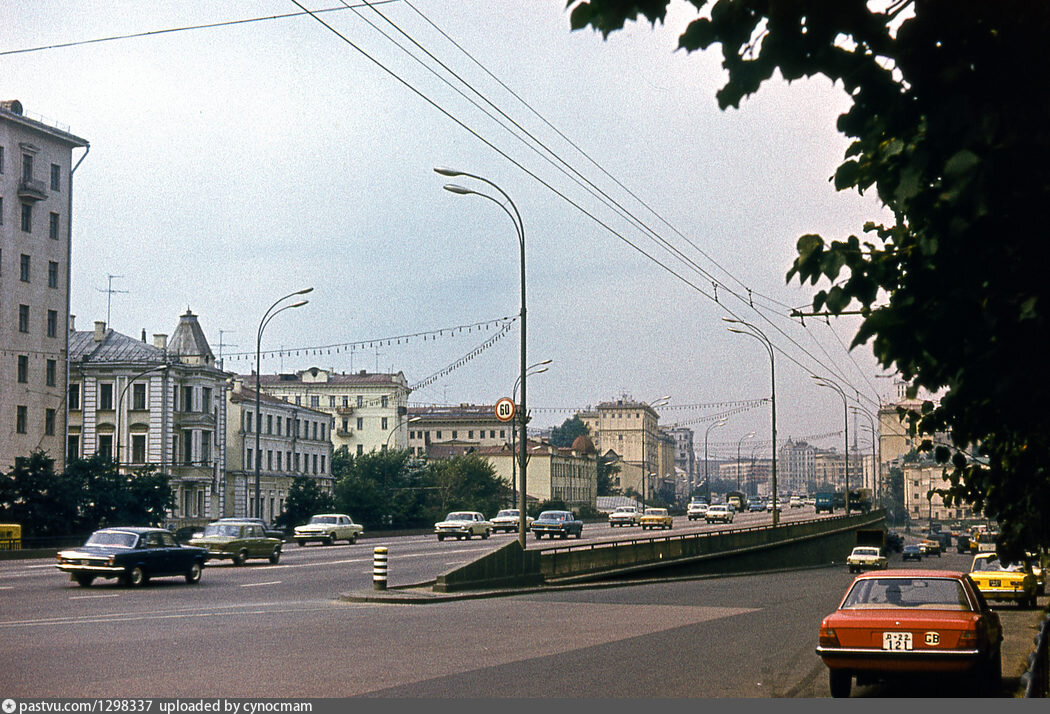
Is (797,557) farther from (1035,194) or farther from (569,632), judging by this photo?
(1035,194)

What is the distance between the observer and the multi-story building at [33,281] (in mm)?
69438

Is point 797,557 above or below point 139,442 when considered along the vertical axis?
below

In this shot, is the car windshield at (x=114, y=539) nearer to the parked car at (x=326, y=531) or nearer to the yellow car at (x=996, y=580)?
the yellow car at (x=996, y=580)

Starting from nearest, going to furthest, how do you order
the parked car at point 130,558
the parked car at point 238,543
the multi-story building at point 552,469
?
the parked car at point 130,558 → the parked car at point 238,543 → the multi-story building at point 552,469

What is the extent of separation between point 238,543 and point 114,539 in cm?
1145

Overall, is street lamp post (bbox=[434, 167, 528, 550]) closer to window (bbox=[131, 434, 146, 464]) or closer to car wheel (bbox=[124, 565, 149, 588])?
car wheel (bbox=[124, 565, 149, 588])

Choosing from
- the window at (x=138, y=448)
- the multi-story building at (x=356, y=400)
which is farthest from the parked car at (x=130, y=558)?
the multi-story building at (x=356, y=400)

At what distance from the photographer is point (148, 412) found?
85.1 metres

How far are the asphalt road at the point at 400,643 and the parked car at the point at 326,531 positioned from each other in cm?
2841

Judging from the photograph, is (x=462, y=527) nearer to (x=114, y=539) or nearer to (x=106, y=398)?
(x=106, y=398)

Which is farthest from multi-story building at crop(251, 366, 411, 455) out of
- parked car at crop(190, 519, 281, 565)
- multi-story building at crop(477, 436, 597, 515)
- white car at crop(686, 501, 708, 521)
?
parked car at crop(190, 519, 281, 565)

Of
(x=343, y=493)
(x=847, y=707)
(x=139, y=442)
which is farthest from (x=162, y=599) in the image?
(x=139, y=442)

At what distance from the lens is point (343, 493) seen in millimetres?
79188

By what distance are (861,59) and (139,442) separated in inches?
3350
